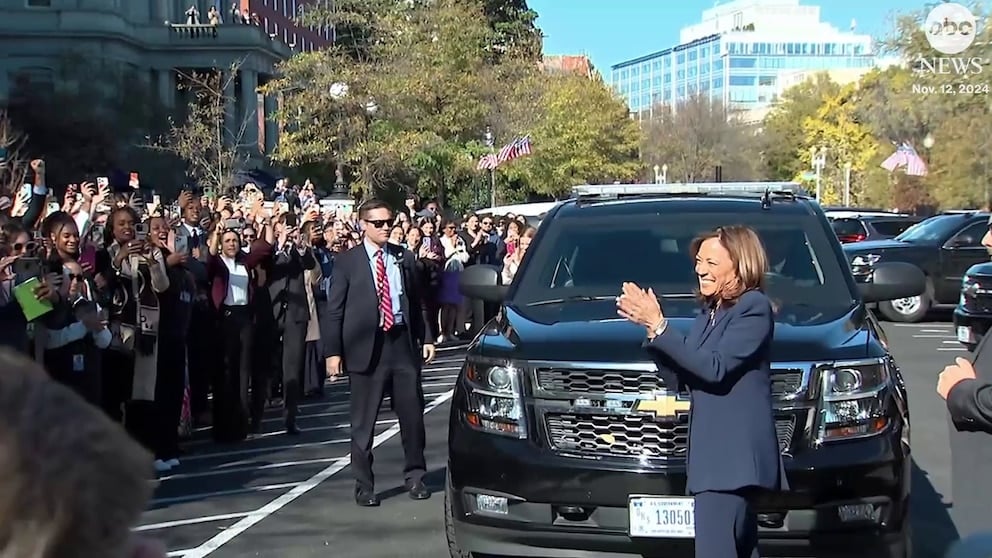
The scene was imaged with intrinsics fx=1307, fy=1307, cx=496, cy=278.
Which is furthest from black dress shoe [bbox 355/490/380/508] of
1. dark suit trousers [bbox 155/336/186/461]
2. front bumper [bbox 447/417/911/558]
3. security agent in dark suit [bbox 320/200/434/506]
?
front bumper [bbox 447/417/911/558]

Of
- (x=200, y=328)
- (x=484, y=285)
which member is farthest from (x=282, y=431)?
(x=484, y=285)

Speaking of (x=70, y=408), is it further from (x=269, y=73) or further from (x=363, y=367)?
(x=269, y=73)

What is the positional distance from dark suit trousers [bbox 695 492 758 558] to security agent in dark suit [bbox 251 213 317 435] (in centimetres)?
658

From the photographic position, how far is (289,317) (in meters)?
11.6

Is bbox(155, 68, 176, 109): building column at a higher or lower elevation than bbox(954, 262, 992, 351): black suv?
higher

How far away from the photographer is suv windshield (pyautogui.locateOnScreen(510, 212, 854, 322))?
23.0ft

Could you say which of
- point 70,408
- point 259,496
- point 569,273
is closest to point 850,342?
point 569,273

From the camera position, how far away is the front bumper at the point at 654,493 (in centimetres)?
568

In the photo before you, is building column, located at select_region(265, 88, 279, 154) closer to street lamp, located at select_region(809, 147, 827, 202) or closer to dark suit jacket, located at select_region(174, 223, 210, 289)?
street lamp, located at select_region(809, 147, 827, 202)

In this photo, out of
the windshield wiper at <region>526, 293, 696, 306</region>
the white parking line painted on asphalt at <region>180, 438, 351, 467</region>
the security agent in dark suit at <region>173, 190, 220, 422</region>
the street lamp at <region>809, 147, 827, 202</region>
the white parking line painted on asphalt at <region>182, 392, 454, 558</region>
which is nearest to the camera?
the windshield wiper at <region>526, 293, 696, 306</region>

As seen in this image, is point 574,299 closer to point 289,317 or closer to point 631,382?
point 631,382

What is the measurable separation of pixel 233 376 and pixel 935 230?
630 inches

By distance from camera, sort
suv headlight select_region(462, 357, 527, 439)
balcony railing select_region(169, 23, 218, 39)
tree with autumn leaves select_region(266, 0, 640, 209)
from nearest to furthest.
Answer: suv headlight select_region(462, 357, 527, 439) → tree with autumn leaves select_region(266, 0, 640, 209) → balcony railing select_region(169, 23, 218, 39)

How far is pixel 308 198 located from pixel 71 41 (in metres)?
33.1
